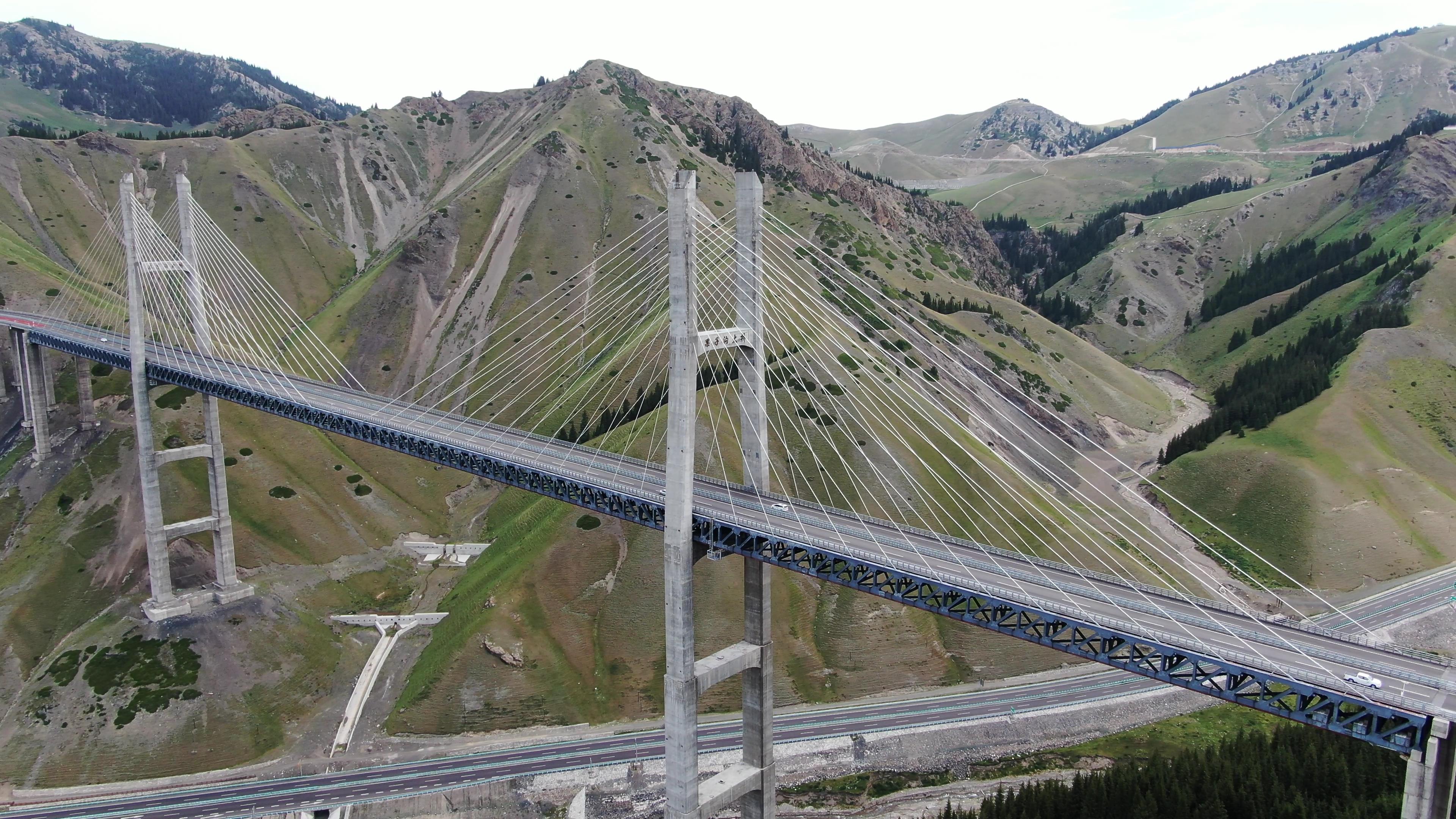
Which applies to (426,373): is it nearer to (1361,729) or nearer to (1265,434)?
(1265,434)

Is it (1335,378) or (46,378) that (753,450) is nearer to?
(46,378)

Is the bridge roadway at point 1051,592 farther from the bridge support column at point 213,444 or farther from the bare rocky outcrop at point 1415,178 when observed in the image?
the bare rocky outcrop at point 1415,178

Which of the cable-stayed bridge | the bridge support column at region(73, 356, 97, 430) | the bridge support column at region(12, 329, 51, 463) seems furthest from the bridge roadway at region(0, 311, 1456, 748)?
the bridge support column at region(12, 329, 51, 463)

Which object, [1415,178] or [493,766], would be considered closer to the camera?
[493,766]

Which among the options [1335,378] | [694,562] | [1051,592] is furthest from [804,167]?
[1051,592]

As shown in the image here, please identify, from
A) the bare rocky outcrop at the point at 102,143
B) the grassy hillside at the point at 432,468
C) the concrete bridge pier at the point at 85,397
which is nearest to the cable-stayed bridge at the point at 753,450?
the concrete bridge pier at the point at 85,397

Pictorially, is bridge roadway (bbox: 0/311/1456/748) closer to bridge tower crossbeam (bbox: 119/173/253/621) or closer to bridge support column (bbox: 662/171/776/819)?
bridge support column (bbox: 662/171/776/819)
